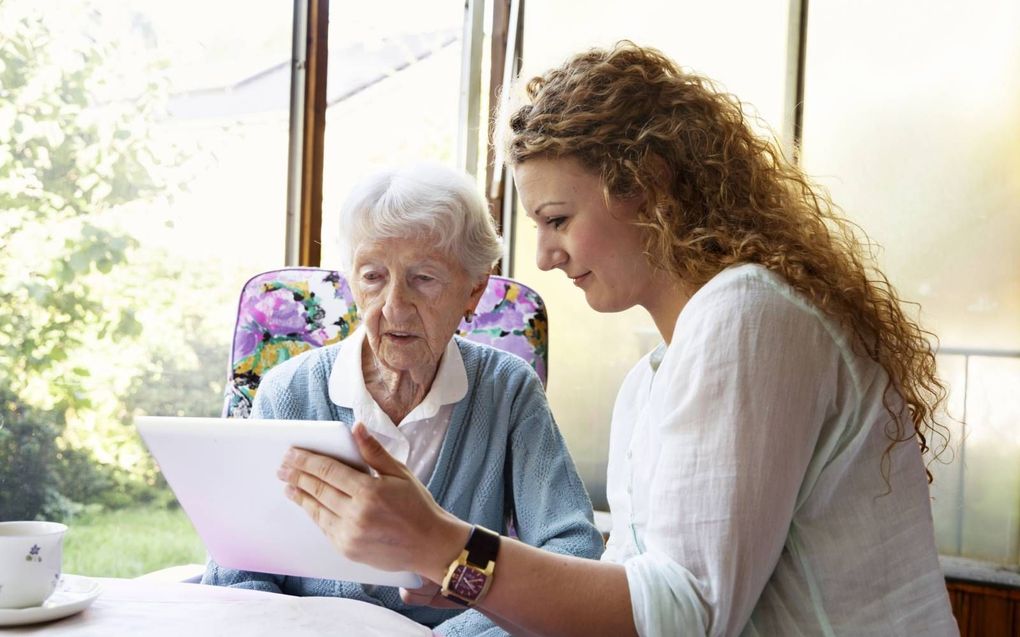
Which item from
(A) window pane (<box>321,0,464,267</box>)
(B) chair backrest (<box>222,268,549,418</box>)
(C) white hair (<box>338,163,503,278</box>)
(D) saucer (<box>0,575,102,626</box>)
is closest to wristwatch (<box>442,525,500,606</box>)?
(D) saucer (<box>0,575,102,626</box>)

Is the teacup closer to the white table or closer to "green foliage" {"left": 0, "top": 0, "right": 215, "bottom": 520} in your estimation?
the white table

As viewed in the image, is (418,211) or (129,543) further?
(129,543)

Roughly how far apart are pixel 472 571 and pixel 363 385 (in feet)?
1.99

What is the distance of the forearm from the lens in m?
0.96

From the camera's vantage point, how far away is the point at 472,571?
962mm

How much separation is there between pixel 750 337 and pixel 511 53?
2.53 meters

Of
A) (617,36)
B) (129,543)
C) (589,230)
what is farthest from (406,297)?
(617,36)

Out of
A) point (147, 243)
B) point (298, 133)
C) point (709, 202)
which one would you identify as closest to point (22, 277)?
point (147, 243)

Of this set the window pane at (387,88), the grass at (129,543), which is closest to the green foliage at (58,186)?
the grass at (129,543)

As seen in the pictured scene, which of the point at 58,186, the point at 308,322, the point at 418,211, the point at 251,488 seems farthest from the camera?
the point at 58,186

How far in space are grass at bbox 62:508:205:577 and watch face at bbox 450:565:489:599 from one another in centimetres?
131

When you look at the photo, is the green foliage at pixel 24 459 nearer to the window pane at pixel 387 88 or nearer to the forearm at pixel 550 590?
the window pane at pixel 387 88

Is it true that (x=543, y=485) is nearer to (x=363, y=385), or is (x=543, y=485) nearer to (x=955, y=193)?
(x=363, y=385)

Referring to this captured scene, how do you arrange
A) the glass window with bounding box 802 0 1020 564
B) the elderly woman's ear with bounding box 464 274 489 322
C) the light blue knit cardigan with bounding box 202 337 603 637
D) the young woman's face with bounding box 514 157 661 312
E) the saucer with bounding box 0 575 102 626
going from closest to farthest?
the saucer with bounding box 0 575 102 626 → the young woman's face with bounding box 514 157 661 312 → the light blue knit cardigan with bounding box 202 337 603 637 → the elderly woman's ear with bounding box 464 274 489 322 → the glass window with bounding box 802 0 1020 564
